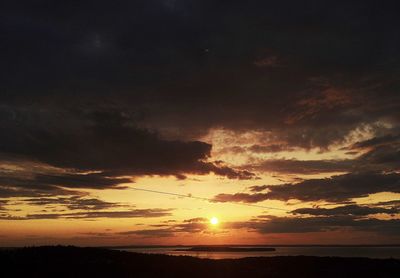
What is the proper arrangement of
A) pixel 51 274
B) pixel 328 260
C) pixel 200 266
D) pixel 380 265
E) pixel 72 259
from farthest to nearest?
pixel 328 260, pixel 380 265, pixel 200 266, pixel 72 259, pixel 51 274

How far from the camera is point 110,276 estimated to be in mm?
41469

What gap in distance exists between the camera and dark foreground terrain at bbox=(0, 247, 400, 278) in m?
42.4

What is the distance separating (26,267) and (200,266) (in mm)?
19361

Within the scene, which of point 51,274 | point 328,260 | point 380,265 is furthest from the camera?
point 328,260

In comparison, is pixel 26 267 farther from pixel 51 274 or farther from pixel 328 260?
pixel 328 260

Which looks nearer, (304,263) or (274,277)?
(274,277)

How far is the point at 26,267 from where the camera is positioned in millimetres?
42438

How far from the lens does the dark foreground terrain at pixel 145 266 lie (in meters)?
42.4

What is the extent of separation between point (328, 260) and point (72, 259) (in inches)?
1373

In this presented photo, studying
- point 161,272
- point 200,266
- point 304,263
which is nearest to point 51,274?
point 161,272

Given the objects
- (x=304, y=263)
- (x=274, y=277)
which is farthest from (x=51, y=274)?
(x=304, y=263)

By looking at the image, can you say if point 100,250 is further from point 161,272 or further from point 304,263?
point 304,263

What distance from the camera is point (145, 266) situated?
156 feet

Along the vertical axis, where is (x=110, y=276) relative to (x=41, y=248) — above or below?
below
